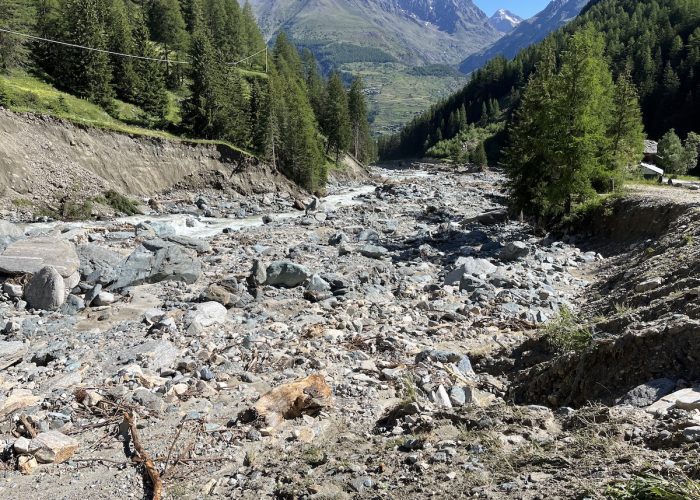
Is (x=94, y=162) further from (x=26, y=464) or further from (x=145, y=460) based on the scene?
(x=145, y=460)

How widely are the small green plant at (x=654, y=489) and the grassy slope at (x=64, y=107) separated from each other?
40105 mm

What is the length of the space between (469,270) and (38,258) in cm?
1508

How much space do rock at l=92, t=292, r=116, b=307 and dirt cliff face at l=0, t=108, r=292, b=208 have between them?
19863 mm

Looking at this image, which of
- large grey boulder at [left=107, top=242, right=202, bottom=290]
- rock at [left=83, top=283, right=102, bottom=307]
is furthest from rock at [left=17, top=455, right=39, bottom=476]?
large grey boulder at [left=107, top=242, right=202, bottom=290]

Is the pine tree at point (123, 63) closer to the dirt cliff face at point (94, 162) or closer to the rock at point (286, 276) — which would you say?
the dirt cliff face at point (94, 162)

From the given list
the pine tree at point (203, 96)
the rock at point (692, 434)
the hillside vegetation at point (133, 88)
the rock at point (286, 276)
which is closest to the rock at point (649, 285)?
the rock at point (692, 434)

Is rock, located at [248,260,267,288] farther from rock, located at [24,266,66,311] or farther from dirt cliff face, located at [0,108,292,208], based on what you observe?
dirt cliff face, located at [0,108,292,208]

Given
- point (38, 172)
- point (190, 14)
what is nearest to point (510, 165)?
point (38, 172)

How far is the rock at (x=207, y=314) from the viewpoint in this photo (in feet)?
39.4

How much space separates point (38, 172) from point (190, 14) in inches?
2748

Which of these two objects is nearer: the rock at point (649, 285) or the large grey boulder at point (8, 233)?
the rock at point (649, 285)

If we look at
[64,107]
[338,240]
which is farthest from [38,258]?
[64,107]

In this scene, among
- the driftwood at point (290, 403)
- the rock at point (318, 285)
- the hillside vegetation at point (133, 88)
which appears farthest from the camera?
the hillside vegetation at point (133, 88)

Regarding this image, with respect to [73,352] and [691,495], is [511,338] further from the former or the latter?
[73,352]
